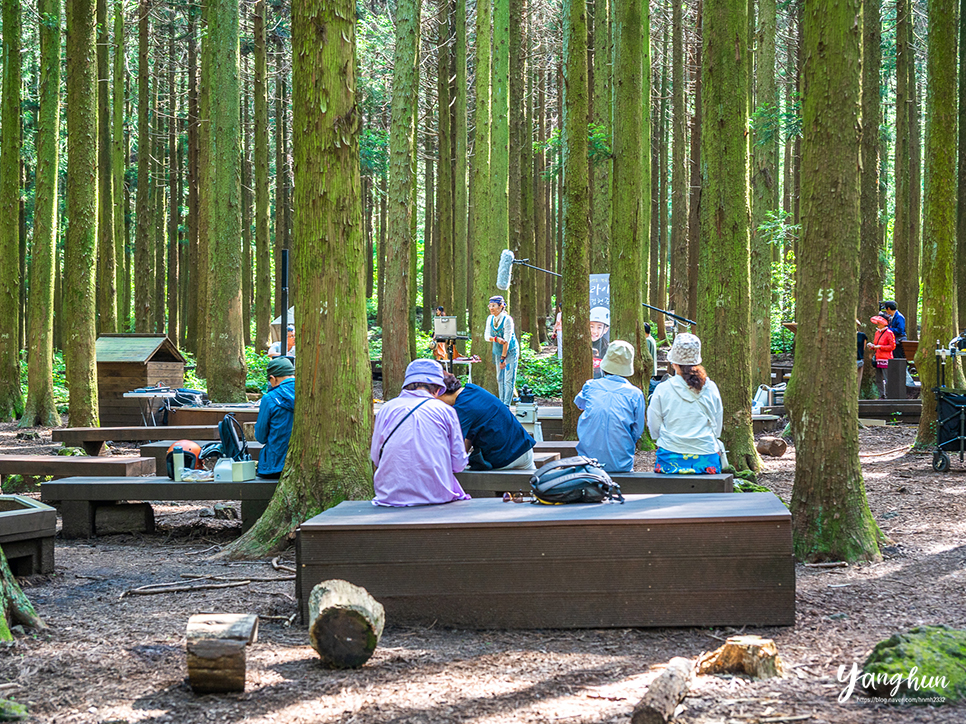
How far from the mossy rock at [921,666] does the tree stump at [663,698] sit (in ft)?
2.69

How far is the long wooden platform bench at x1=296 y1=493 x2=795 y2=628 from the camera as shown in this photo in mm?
4758

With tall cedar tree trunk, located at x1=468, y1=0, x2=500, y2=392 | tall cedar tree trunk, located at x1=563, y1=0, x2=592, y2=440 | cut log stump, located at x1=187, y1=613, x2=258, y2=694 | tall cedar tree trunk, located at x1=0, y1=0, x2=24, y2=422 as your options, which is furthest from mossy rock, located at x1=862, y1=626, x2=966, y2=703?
tall cedar tree trunk, located at x1=0, y1=0, x2=24, y2=422

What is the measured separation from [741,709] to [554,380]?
63.4 feet

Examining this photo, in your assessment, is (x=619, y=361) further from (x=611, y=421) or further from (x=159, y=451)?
(x=159, y=451)

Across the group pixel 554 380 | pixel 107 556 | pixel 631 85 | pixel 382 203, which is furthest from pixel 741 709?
pixel 382 203

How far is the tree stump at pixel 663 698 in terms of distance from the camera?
332cm

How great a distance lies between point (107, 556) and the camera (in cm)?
723

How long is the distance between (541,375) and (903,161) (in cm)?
1109

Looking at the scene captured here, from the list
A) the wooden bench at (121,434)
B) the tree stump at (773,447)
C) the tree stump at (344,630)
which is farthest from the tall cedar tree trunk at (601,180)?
the tree stump at (344,630)

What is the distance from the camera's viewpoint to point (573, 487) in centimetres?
534

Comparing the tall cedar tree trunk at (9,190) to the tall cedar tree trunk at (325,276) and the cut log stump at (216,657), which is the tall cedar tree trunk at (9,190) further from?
the cut log stump at (216,657)

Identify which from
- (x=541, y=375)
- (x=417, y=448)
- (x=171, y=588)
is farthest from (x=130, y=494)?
(x=541, y=375)

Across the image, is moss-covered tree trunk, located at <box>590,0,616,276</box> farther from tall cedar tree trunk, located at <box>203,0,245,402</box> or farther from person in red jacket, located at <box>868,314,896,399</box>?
tall cedar tree trunk, located at <box>203,0,245,402</box>

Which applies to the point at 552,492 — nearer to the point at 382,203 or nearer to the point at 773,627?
the point at 773,627
